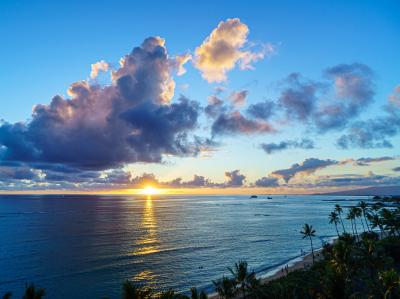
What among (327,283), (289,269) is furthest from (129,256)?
(327,283)

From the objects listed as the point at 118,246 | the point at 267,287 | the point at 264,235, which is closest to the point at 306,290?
the point at 267,287

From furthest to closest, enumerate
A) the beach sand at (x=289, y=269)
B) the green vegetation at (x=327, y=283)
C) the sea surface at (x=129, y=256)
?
1. the beach sand at (x=289, y=269)
2. the sea surface at (x=129, y=256)
3. the green vegetation at (x=327, y=283)

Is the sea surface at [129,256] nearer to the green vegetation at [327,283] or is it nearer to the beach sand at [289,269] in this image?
the beach sand at [289,269]

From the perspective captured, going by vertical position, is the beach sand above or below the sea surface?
below

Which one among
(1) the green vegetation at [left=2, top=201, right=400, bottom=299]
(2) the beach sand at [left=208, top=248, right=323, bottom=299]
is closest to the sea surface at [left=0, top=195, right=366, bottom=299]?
(2) the beach sand at [left=208, top=248, right=323, bottom=299]

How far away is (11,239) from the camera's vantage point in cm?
11800

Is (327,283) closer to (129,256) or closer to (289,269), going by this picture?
(289,269)

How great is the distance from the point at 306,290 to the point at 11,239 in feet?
375

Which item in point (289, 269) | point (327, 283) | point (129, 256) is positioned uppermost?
point (327, 283)

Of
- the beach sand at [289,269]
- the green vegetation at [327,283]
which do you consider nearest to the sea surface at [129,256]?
the beach sand at [289,269]

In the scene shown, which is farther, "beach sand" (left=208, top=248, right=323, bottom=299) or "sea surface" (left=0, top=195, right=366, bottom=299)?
"beach sand" (left=208, top=248, right=323, bottom=299)

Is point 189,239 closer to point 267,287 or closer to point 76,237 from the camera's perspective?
point 76,237

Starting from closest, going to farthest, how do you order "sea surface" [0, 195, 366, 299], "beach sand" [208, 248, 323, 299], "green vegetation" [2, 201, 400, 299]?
"green vegetation" [2, 201, 400, 299] → "sea surface" [0, 195, 366, 299] → "beach sand" [208, 248, 323, 299]

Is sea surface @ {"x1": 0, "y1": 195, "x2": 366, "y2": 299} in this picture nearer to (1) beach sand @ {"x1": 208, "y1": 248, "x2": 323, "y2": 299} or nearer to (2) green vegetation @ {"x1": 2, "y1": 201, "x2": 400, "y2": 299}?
(1) beach sand @ {"x1": 208, "y1": 248, "x2": 323, "y2": 299}
